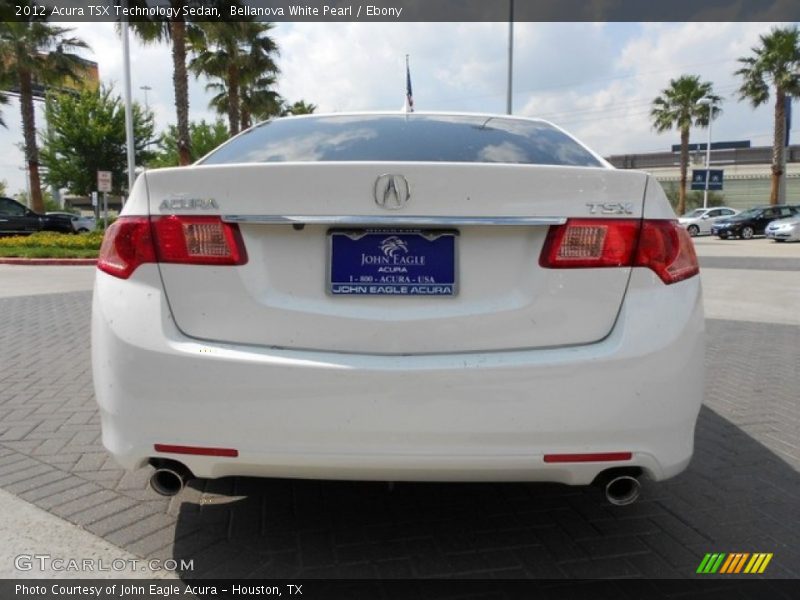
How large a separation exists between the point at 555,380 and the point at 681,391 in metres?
0.43

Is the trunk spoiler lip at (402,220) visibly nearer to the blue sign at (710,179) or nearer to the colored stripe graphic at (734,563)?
the colored stripe graphic at (734,563)

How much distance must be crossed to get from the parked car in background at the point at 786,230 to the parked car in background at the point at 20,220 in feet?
96.3

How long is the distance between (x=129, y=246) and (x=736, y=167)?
63.7 metres

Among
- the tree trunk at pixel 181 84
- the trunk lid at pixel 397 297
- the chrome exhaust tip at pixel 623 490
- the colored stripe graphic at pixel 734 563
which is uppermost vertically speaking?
the tree trunk at pixel 181 84

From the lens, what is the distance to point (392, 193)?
1.97 m

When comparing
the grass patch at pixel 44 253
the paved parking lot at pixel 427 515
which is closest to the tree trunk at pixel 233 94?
the grass patch at pixel 44 253

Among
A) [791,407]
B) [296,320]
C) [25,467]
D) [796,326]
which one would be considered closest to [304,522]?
[296,320]

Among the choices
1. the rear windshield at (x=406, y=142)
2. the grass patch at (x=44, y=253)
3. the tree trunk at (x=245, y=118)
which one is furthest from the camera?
the tree trunk at (x=245, y=118)

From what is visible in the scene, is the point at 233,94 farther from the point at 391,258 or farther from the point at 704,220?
the point at 391,258

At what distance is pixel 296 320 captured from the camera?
200 cm

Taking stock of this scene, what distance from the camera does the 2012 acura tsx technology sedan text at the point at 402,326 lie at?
6.38 ft

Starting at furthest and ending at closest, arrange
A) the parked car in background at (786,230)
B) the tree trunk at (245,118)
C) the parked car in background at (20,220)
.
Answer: the tree trunk at (245,118)
the parked car in background at (786,230)
the parked car in background at (20,220)

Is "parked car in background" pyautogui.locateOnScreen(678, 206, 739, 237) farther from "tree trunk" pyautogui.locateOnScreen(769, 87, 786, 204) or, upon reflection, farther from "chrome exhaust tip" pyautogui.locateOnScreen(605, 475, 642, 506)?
"chrome exhaust tip" pyautogui.locateOnScreen(605, 475, 642, 506)

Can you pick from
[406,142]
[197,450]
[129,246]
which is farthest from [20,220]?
[197,450]
